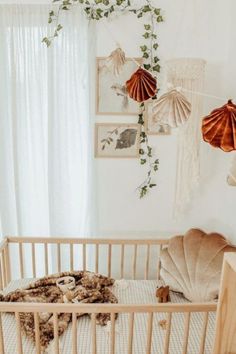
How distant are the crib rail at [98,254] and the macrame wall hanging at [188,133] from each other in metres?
0.42

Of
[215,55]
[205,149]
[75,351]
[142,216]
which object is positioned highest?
[215,55]

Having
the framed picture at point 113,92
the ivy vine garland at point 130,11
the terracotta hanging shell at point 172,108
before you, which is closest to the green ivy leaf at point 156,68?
the ivy vine garland at point 130,11

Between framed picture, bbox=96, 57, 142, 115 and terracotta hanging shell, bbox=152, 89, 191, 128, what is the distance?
1003mm

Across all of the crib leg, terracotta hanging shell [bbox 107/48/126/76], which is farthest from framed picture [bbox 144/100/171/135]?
the crib leg

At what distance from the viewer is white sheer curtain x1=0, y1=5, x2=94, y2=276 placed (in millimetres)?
2285

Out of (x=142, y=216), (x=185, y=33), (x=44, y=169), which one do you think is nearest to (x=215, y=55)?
(x=185, y=33)

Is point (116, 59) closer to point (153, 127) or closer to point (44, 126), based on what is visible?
point (153, 127)

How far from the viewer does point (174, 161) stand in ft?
8.32

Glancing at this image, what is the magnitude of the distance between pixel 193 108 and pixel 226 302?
1.62m

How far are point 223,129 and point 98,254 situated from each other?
1.74 m

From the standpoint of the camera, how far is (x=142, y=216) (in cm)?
263

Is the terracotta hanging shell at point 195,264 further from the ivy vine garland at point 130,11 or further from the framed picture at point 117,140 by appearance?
the ivy vine garland at point 130,11

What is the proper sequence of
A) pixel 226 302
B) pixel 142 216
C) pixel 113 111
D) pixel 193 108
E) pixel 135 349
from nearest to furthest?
1. pixel 226 302
2. pixel 135 349
3. pixel 193 108
4. pixel 113 111
5. pixel 142 216

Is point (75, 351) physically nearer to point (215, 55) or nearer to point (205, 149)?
point (205, 149)
